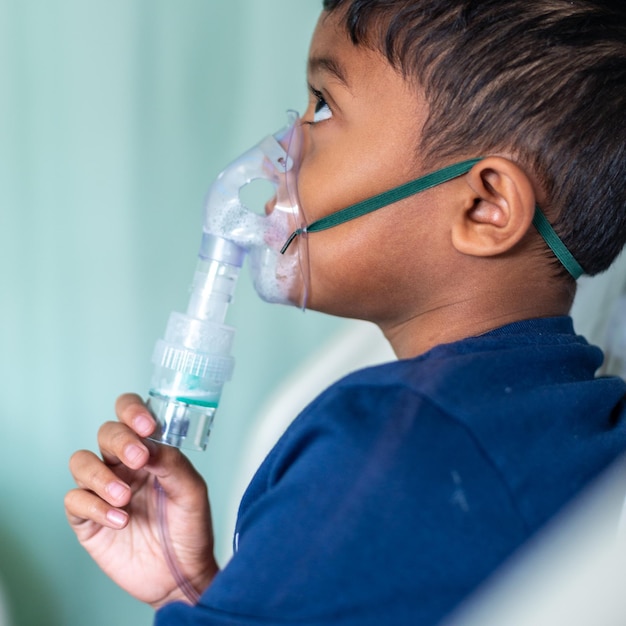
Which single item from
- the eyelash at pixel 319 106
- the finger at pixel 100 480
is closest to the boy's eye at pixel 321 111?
the eyelash at pixel 319 106

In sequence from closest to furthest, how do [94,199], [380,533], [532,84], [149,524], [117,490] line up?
[380,533], [532,84], [117,490], [149,524], [94,199]

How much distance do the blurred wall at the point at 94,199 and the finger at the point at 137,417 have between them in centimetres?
40

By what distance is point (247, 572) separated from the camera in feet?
2.19

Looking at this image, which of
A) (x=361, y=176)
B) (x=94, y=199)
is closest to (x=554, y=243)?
(x=361, y=176)

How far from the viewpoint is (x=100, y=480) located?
97 centimetres

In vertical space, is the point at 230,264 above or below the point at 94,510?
above

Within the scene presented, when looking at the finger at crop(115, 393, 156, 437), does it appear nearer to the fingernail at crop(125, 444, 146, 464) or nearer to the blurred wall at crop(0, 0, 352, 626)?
the fingernail at crop(125, 444, 146, 464)

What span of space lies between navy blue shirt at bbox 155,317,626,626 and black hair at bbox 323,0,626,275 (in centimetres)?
25

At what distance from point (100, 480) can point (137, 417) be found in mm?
101

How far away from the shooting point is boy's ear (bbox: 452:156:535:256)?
84 centimetres

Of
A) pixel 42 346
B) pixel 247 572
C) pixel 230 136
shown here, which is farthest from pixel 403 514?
pixel 230 136

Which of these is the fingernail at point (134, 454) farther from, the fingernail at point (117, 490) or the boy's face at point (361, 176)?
the boy's face at point (361, 176)

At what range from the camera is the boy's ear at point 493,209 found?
2.74ft

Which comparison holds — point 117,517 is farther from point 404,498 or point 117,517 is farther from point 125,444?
point 404,498
